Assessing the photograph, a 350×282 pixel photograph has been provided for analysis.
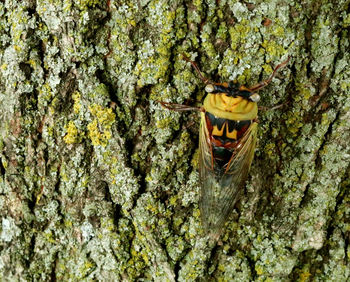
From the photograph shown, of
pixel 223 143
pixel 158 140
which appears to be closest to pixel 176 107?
pixel 158 140

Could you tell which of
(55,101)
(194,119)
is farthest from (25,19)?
(194,119)

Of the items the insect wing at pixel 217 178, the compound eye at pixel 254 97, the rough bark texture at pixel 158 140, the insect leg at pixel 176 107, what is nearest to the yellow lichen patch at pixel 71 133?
the rough bark texture at pixel 158 140

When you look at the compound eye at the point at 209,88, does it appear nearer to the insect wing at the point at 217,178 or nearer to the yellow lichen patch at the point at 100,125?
the insect wing at the point at 217,178

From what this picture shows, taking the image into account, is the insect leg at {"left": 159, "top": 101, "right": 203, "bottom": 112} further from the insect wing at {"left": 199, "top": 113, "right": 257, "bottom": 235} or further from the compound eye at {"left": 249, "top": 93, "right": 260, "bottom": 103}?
the compound eye at {"left": 249, "top": 93, "right": 260, "bottom": 103}

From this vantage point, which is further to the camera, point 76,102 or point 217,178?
point 217,178

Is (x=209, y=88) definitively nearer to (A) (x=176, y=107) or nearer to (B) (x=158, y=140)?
(A) (x=176, y=107)

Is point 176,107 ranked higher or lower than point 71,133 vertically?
higher

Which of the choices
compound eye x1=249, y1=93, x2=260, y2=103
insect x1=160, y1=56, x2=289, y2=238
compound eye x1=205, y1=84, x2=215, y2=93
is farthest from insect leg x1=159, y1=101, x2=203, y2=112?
compound eye x1=249, y1=93, x2=260, y2=103
